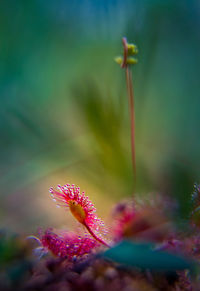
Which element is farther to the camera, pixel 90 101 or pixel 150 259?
pixel 90 101

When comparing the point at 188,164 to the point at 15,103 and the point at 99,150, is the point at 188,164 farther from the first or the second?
the point at 15,103

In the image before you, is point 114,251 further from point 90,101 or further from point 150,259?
point 90,101

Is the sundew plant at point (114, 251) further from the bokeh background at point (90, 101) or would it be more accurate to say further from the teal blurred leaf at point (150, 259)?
the bokeh background at point (90, 101)

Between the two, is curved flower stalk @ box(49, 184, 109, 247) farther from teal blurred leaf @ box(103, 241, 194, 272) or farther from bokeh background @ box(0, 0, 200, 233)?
bokeh background @ box(0, 0, 200, 233)

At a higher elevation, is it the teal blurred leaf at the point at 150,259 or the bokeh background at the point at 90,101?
the bokeh background at the point at 90,101

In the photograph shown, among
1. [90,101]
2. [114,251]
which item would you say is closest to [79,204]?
[114,251]

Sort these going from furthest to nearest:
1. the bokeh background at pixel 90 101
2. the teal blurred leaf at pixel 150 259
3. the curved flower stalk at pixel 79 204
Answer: the bokeh background at pixel 90 101 < the curved flower stalk at pixel 79 204 < the teal blurred leaf at pixel 150 259

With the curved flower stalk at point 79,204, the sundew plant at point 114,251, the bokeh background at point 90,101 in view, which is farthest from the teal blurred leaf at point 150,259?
the bokeh background at point 90,101
